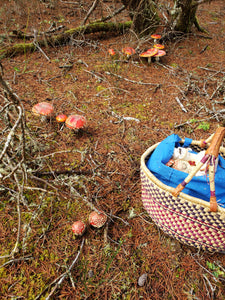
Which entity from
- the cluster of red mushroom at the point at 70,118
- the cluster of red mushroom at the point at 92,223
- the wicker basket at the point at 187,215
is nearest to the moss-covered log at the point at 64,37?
the cluster of red mushroom at the point at 70,118

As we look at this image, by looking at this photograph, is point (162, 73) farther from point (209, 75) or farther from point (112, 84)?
point (112, 84)

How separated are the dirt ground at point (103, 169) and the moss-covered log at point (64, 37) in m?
0.16

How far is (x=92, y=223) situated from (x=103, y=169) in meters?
0.81

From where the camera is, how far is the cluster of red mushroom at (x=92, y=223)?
190cm

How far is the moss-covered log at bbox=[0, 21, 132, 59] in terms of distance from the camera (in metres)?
4.66

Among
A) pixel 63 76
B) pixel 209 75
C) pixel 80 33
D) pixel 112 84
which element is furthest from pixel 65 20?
pixel 209 75

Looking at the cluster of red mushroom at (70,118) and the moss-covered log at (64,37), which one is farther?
the moss-covered log at (64,37)

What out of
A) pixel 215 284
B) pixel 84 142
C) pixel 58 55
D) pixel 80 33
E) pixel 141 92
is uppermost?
pixel 80 33

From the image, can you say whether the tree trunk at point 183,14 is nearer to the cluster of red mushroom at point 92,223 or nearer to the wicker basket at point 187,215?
the wicker basket at point 187,215

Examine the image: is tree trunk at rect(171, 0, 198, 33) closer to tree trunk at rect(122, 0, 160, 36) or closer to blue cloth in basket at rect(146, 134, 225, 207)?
tree trunk at rect(122, 0, 160, 36)

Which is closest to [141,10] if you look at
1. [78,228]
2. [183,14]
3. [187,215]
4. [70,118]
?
[183,14]

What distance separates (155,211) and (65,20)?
7.13 m

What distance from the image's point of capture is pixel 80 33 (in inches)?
203

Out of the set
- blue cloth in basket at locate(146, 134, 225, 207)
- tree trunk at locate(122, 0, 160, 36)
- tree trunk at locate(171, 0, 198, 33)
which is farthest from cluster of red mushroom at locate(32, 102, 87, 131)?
tree trunk at locate(171, 0, 198, 33)
